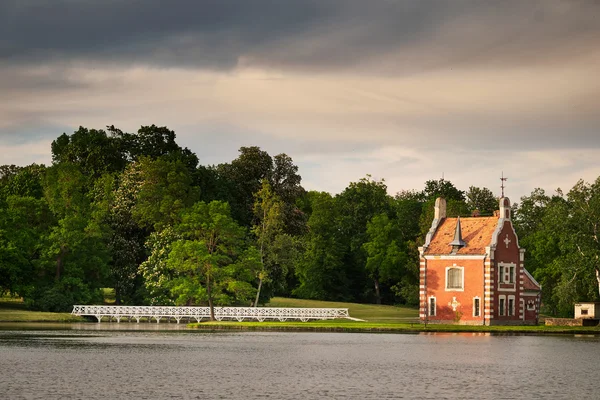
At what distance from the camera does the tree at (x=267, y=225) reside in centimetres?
10144

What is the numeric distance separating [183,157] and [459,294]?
34.5m

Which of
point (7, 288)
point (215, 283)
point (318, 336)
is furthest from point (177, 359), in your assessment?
point (7, 288)

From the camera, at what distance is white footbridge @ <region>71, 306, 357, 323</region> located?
94.0 m

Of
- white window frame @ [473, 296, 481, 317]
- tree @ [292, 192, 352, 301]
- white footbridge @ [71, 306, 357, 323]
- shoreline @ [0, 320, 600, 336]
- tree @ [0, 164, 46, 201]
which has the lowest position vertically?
shoreline @ [0, 320, 600, 336]

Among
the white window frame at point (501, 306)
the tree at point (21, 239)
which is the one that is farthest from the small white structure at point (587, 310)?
the tree at point (21, 239)

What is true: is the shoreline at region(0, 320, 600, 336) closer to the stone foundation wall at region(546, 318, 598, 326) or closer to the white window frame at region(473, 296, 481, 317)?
the stone foundation wall at region(546, 318, 598, 326)

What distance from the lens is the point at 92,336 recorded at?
7044 cm

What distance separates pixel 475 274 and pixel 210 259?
23.8 metres

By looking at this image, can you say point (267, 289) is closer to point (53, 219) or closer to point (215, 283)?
point (215, 283)

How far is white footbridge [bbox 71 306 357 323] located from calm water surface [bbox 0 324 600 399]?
914 inches

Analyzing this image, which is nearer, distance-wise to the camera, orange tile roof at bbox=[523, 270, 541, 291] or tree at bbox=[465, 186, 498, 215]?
orange tile roof at bbox=[523, 270, 541, 291]

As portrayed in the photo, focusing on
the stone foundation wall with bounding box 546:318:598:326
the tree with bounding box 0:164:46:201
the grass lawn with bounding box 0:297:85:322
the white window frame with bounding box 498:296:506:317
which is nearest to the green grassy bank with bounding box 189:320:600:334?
the stone foundation wall with bounding box 546:318:598:326

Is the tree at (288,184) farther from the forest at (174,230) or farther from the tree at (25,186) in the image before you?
the tree at (25,186)

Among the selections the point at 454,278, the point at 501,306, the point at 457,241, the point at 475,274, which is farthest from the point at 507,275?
the point at 457,241
